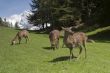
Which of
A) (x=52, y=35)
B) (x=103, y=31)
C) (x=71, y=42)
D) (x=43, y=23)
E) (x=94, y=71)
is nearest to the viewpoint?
→ (x=94, y=71)

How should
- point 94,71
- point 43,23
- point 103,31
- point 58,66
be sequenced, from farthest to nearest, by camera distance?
point 43,23 → point 103,31 → point 58,66 → point 94,71

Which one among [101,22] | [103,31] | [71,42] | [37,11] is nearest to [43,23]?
[37,11]

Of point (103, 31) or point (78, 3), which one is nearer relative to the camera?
point (103, 31)

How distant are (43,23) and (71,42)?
74934 mm

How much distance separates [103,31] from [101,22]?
10520 mm

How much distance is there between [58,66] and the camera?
781 inches

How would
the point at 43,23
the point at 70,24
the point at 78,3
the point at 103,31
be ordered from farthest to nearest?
the point at 43,23
the point at 70,24
the point at 78,3
the point at 103,31

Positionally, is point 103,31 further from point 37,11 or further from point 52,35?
point 37,11

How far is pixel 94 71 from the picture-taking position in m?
18.1

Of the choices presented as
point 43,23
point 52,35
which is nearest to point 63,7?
point 43,23

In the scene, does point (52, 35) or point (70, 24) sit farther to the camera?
point (70, 24)

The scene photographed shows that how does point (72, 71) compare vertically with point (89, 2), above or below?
below

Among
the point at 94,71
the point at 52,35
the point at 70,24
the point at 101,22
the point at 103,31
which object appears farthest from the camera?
the point at 70,24

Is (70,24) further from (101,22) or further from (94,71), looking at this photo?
(94,71)
